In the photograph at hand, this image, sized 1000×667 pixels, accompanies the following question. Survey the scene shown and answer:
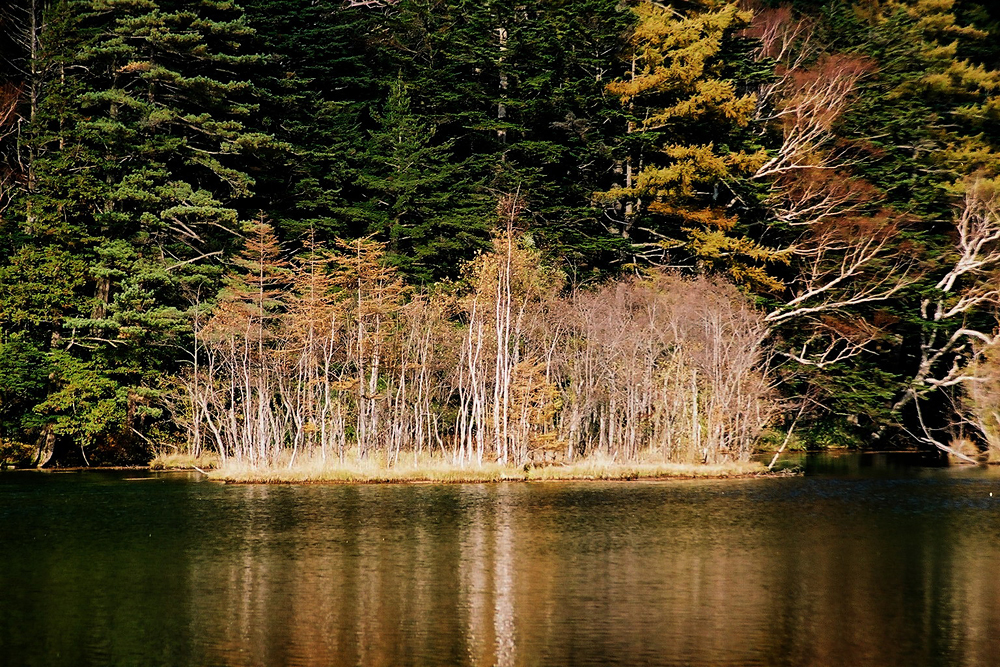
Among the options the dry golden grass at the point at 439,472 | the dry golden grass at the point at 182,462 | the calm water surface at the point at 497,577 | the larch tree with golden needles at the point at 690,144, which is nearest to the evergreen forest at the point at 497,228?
the larch tree with golden needles at the point at 690,144

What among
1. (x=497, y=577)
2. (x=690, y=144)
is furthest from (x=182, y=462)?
(x=690, y=144)

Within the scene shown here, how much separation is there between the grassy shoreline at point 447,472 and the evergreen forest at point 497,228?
0.77m

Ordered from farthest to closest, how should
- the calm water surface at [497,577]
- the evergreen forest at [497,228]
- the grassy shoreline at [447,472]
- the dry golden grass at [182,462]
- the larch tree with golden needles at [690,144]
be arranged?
the larch tree with golden needles at [690,144] < the dry golden grass at [182,462] < the evergreen forest at [497,228] < the grassy shoreline at [447,472] < the calm water surface at [497,577]

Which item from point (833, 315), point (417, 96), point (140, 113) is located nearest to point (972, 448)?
point (833, 315)

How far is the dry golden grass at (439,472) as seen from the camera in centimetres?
3328

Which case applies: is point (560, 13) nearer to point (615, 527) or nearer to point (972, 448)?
point (972, 448)

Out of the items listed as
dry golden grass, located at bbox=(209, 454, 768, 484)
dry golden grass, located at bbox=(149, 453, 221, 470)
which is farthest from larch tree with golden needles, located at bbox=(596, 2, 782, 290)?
dry golden grass, located at bbox=(149, 453, 221, 470)

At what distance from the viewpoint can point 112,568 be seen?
63.5 ft

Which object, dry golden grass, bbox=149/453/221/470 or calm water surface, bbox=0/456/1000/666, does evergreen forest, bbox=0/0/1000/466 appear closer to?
dry golden grass, bbox=149/453/221/470

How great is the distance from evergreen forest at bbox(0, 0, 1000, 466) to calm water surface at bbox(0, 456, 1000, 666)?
7.65m

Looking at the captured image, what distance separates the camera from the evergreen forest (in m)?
38.0

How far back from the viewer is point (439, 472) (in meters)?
33.5

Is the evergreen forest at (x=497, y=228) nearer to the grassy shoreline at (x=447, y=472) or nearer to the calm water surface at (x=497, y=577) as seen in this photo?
the grassy shoreline at (x=447, y=472)

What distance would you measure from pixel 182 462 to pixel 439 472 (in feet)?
38.8
